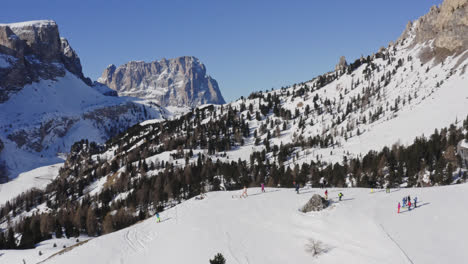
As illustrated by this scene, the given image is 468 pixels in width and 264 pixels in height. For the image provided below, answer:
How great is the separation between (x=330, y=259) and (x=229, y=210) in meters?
22.9

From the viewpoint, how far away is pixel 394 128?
179125 millimetres

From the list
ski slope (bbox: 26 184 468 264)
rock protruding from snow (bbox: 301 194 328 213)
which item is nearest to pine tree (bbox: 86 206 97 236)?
ski slope (bbox: 26 184 468 264)

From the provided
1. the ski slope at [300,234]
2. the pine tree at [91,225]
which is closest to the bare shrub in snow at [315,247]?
the ski slope at [300,234]

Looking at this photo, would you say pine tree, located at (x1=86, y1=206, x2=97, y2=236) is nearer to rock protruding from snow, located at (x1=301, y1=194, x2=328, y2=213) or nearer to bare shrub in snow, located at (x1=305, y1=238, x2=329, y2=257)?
rock protruding from snow, located at (x1=301, y1=194, x2=328, y2=213)

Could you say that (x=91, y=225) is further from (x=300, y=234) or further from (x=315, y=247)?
(x=315, y=247)

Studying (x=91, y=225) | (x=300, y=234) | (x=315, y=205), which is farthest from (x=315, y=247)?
(x=91, y=225)

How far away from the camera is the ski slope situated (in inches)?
1329

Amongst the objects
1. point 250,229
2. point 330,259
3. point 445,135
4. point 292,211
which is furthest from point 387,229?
point 445,135

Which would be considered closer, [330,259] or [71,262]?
[330,259]

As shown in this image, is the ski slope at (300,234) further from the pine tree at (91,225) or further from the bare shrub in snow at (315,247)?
the pine tree at (91,225)

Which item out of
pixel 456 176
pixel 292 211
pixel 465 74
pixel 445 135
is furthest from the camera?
pixel 465 74

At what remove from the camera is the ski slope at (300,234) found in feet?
111

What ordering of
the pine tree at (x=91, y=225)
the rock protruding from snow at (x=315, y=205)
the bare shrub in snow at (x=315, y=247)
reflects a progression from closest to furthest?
the bare shrub in snow at (x=315, y=247), the rock protruding from snow at (x=315, y=205), the pine tree at (x=91, y=225)

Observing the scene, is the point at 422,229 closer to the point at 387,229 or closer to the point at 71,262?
the point at 387,229
